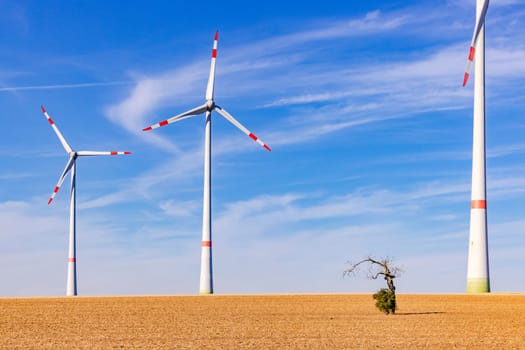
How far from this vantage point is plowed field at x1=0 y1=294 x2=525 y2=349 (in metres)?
33.8

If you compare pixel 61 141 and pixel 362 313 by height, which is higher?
pixel 61 141

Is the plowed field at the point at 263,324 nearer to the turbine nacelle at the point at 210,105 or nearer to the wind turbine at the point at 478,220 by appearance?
the wind turbine at the point at 478,220

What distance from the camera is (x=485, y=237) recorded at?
218ft

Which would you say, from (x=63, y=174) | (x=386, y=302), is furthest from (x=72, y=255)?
(x=386, y=302)

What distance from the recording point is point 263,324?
1662 inches

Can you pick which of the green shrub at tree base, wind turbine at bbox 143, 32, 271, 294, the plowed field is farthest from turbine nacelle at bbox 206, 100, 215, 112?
the green shrub at tree base

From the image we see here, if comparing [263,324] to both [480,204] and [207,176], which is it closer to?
[480,204]

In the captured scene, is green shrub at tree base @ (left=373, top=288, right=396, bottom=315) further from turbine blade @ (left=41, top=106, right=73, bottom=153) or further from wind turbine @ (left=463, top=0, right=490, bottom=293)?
turbine blade @ (left=41, top=106, right=73, bottom=153)

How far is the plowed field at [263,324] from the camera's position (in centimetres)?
3375

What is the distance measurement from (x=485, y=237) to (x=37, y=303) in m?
36.1

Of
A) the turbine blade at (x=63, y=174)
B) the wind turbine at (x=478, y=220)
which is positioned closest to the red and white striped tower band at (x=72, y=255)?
the turbine blade at (x=63, y=174)

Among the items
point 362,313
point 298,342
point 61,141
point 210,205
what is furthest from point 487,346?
point 61,141

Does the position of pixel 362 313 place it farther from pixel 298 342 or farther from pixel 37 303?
pixel 37 303

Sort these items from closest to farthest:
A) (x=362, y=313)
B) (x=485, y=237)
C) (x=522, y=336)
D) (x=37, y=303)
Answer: (x=522, y=336), (x=362, y=313), (x=37, y=303), (x=485, y=237)
